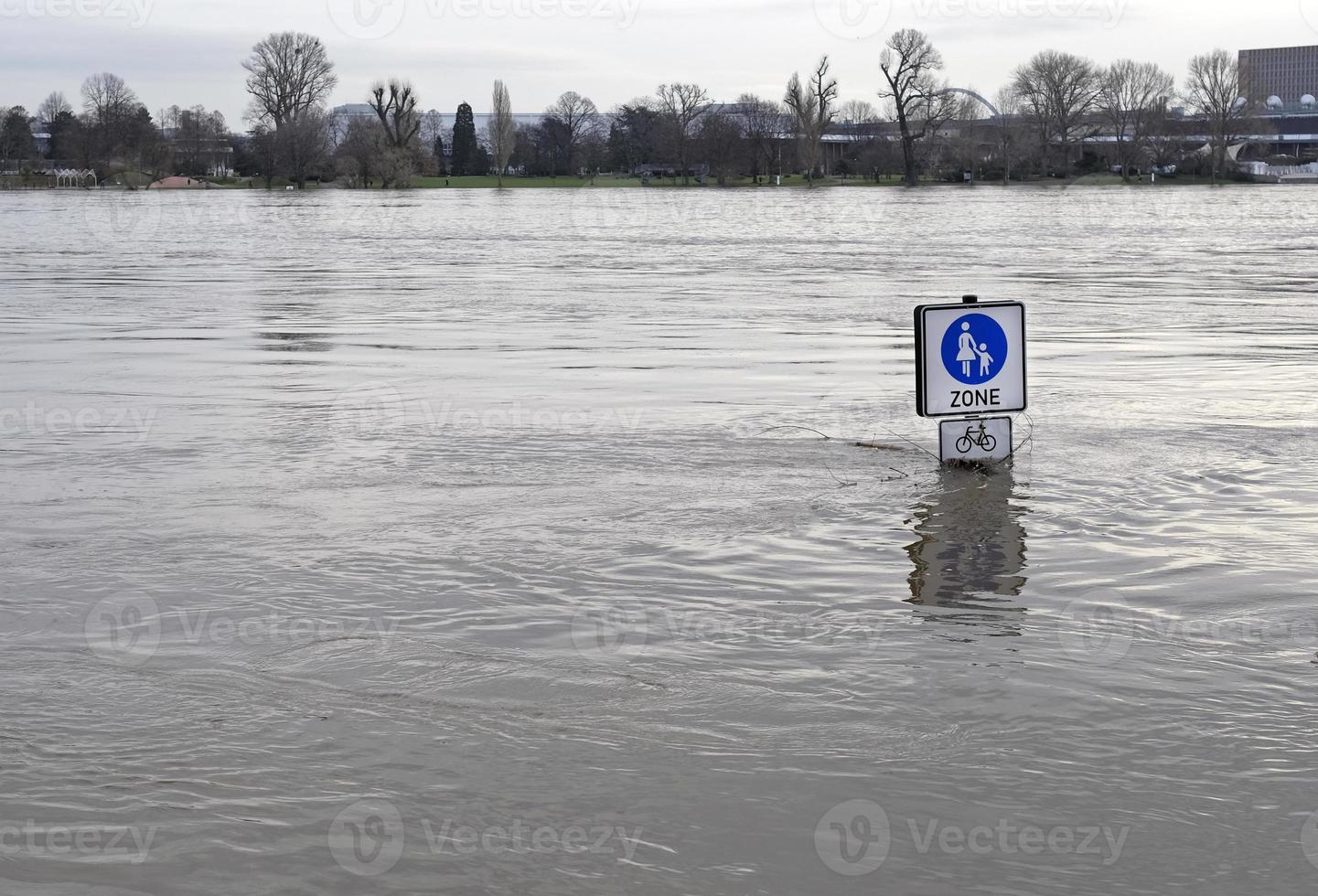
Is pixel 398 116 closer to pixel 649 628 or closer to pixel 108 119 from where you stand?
pixel 108 119

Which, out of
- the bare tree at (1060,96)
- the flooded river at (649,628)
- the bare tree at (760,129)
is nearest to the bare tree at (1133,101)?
the bare tree at (1060,96)

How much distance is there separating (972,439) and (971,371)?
400 millimetres

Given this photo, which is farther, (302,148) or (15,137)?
(15,137)

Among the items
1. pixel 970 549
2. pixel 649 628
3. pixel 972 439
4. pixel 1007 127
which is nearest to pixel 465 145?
pixel 1007 127

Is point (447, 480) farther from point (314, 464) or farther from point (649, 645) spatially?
point (649, 645)

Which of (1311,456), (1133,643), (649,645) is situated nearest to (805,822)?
(649,645)

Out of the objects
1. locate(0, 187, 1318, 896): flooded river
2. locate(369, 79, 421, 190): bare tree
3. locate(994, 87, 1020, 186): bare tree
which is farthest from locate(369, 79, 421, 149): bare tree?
locate(0, 187, 1318, 896): flooded river

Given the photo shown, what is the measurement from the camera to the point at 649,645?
5.06m

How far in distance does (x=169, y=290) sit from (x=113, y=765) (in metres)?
18.5

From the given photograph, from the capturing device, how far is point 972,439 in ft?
26.3

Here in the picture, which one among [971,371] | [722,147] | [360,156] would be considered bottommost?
[971,371]

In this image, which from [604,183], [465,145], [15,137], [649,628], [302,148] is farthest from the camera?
[465,145]

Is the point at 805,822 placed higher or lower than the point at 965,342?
lower

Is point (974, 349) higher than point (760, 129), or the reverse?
point (760, 129)
